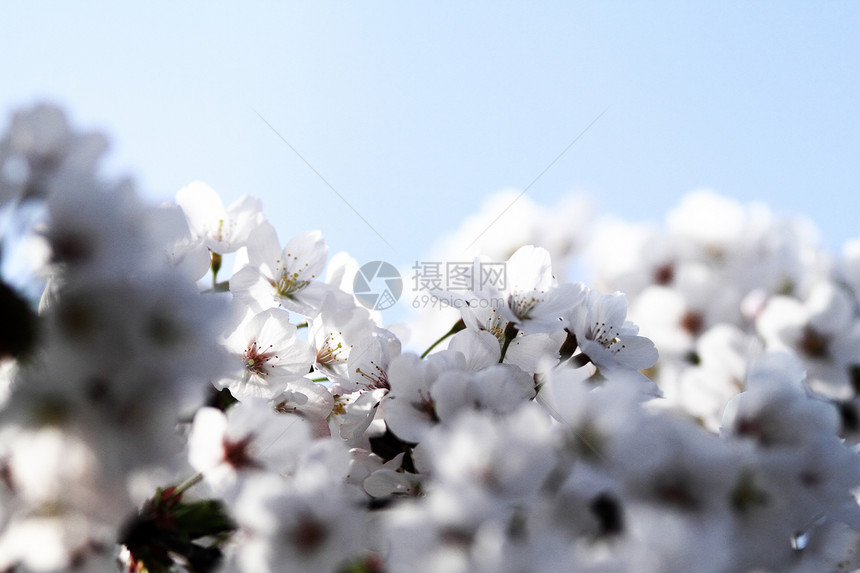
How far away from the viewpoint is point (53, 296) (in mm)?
289

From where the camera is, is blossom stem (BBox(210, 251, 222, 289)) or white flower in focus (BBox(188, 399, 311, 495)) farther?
blossom stem (BBox(210, 251, 222, 289))

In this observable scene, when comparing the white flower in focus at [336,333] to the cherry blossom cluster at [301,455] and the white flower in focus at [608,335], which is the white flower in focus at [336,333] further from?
the white flower in focus at [608,335]

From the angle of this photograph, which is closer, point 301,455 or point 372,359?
point 301,455

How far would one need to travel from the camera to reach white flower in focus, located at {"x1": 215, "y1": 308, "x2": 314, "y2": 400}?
0.60 metres

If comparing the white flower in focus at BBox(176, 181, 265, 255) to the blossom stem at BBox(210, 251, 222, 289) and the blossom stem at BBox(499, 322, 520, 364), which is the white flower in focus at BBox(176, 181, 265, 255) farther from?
the blossom stem at BBox(499, 322, 520, 364)

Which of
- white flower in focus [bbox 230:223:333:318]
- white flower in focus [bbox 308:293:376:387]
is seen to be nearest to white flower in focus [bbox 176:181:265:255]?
white flower in focus [bbox 230:223:333:318]

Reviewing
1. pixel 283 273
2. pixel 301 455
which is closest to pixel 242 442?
pixel 301 455

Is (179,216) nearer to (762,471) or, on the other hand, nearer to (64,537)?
(64,537)

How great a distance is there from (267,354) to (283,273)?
11cm
